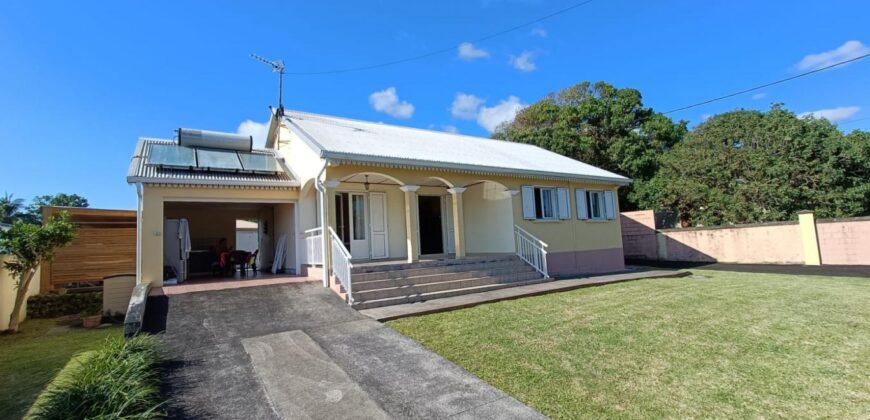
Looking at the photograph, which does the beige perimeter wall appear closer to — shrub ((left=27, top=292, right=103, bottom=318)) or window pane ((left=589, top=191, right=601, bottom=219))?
window pane ((left=589, top=191, right=601, bottom=219))

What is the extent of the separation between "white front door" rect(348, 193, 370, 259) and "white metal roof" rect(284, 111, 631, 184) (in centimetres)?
176

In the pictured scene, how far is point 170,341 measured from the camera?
230 inches

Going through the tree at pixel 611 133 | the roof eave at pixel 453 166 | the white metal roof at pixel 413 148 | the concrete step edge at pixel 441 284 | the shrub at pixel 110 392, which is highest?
the tree at pixel 611 133

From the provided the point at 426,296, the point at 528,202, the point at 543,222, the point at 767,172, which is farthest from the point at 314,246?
the point at 767,172

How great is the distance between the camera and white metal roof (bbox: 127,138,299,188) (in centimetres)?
923

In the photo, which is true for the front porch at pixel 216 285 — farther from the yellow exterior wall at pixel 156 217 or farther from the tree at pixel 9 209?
the tree at pixel 9 209

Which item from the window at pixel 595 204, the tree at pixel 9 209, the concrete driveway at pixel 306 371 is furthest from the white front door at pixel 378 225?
the tree at pixel 9 209

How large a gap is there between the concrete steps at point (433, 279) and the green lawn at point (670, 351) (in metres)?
1.16

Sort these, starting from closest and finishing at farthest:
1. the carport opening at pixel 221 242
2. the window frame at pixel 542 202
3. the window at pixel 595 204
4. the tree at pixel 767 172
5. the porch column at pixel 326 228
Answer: the porch column at pixel 326 228, the carport opening at pixel 221 242, the window frame at pixel 542 202, the window at pixel 595 204, the tree at pixel 767 172

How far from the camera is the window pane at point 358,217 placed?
1180cm

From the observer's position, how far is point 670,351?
211 inches

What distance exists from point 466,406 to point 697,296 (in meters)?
Result: 7.23

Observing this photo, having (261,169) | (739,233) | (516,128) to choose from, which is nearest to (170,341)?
(261,169)

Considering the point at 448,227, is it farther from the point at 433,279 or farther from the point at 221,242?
the point at 221,242
